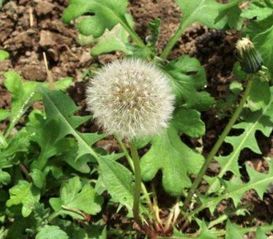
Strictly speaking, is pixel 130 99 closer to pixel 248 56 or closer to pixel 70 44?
pixel 248 56

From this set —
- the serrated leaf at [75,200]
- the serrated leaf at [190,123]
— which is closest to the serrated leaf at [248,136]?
the serrated leaf at [190,123]

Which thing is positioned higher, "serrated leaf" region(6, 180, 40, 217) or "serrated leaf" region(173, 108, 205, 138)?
"serrated leaf" region(173, 108, 205, 138)

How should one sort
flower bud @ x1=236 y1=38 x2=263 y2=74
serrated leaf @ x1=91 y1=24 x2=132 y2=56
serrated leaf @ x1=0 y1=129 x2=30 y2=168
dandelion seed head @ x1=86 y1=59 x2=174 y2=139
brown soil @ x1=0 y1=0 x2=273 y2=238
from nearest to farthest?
dandelion seed head @ x1=86 y1=59 x2=174 y2=139, flower bud @ x1=236 y1=38 x2=263 y2=74, serrated leaf @ x1=0 y1=129 x2=30 y2=168, serrated leaf @ x1=91 y1=24 x2=132 y2=56, brown soil @ x1=0 y1=0 x2=273 y2=238

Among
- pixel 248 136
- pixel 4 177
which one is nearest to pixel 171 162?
pixel 248 136

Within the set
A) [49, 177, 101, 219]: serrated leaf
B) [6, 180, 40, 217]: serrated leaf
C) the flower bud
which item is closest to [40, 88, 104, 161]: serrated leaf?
[49, 177, 101, 219]: serrated leaf

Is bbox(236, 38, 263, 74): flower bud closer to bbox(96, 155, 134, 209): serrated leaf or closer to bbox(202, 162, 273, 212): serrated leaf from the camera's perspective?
bbox(202, 162, 273, 212): serrated leaf

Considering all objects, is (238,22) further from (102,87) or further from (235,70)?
(102,87)
